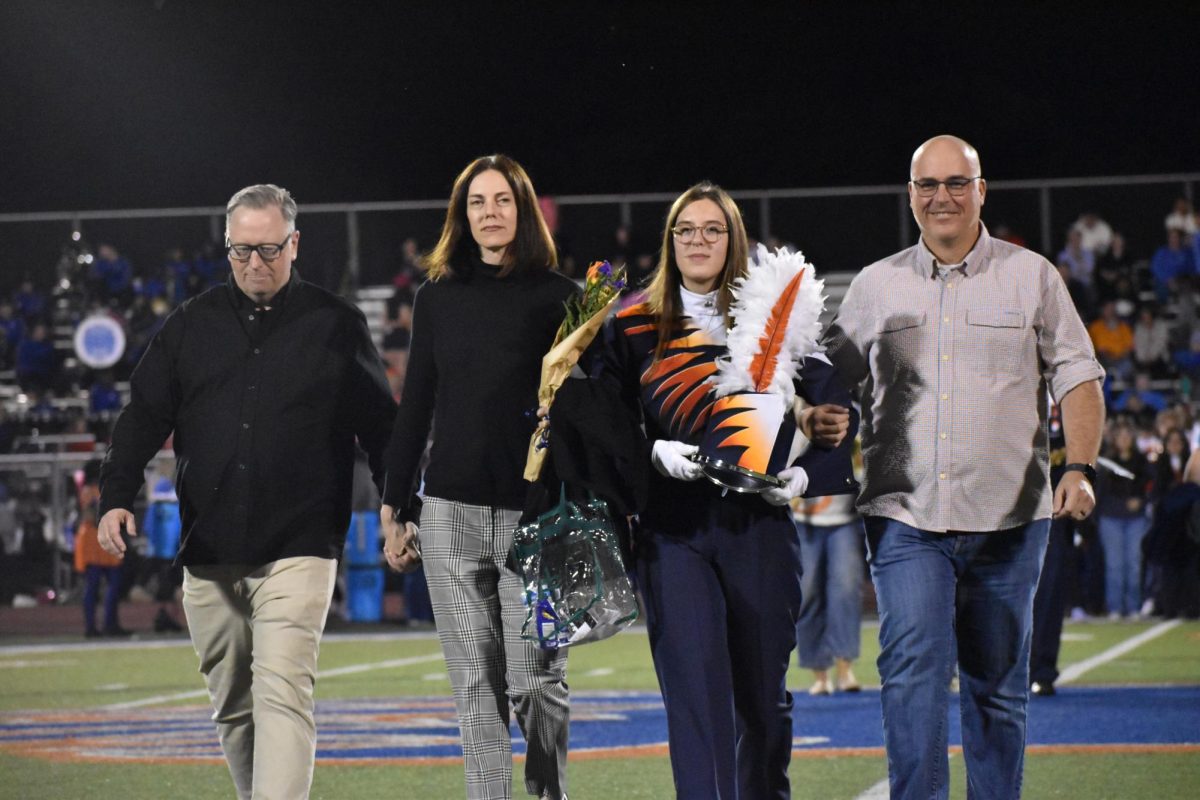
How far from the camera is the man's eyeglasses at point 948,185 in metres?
5.96

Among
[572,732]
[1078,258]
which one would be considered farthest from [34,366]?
[572,732]

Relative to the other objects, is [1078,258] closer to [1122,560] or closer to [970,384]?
[1122,560]

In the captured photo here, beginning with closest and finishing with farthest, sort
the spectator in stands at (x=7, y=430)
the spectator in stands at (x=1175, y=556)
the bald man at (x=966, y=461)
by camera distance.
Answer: the bald man at (x=966, y=461) → the spectator in stands at (x=1175, y=556) → the spectator in stands at (x=7, y=430)

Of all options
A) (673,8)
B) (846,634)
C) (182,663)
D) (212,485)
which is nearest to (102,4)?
(673,8)

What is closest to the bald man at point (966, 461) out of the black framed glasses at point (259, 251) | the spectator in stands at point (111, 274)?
the black framed glasses at point (259, 251)

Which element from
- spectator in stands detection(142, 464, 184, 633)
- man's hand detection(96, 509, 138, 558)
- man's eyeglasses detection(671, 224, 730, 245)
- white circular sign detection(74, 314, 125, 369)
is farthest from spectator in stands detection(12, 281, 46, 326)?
man's eyeglasses detection(671, 224, 730, 245)

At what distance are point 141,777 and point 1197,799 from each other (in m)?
4.90

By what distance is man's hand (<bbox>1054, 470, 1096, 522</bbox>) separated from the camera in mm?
5559

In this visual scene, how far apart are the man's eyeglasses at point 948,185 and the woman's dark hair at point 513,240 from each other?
1.30m

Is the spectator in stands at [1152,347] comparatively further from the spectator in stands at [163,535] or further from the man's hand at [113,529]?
the man's hand at [113,529]

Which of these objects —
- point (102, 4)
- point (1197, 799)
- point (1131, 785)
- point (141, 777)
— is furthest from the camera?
point (102, 4)

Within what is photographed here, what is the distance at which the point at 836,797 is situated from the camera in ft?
24.9

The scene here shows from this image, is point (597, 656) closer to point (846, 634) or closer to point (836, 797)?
point (846, 634)

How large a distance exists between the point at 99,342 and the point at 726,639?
75.5ft
